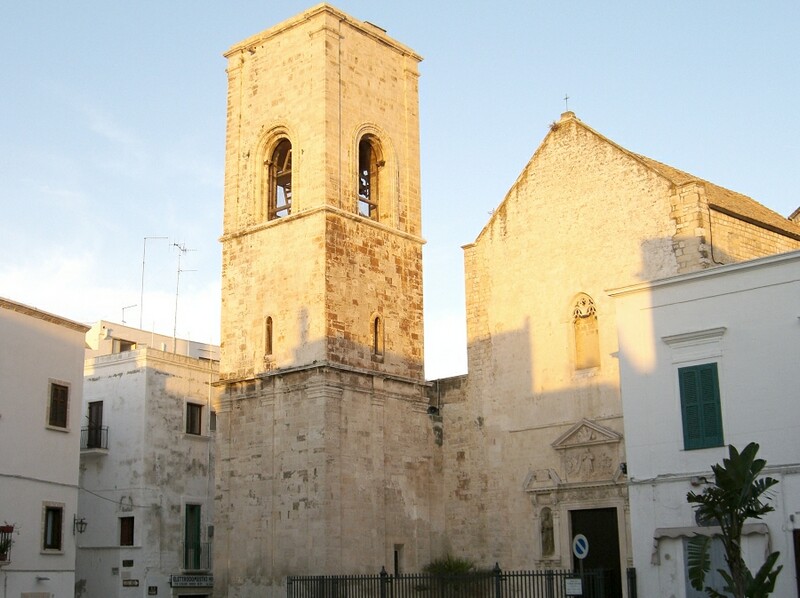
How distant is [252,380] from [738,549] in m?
14.2

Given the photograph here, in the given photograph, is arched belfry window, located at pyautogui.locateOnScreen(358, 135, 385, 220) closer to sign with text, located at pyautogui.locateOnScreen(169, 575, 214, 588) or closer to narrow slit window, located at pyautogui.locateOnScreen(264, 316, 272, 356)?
narrow slit window, located at pyautogui.locateOnScreen(264, 316, 272, 356)

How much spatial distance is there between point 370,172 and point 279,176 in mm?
2316

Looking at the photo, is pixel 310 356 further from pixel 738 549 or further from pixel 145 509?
pixel 738 549

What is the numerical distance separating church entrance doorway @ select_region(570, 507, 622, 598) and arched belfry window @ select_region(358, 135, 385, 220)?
29.9 ft

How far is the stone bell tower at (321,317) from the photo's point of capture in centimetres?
2484

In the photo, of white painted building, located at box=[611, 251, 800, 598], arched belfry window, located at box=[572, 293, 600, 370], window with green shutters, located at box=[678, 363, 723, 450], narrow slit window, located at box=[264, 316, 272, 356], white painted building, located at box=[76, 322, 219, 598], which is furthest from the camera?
white painted building, located at box=[76, 322, 219, 598]

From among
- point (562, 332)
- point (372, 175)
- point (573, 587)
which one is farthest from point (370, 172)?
point (573, 587)

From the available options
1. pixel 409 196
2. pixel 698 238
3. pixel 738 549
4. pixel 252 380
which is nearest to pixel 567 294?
pixel 698 238

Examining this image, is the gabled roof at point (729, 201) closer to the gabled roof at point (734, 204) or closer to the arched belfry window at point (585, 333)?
the gabled roof at point (734, 204)

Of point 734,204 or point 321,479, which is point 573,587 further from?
point 734,204

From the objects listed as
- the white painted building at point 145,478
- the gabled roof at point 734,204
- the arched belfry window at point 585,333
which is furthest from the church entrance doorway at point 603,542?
the white painted building at point 145,478

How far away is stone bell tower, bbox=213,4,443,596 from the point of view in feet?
81.5

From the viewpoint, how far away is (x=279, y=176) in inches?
1123

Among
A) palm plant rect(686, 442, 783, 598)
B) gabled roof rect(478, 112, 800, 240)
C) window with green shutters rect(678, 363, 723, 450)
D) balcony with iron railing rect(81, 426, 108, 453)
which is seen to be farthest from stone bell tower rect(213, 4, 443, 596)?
palm plant rect(686, 442, 783, 598)
